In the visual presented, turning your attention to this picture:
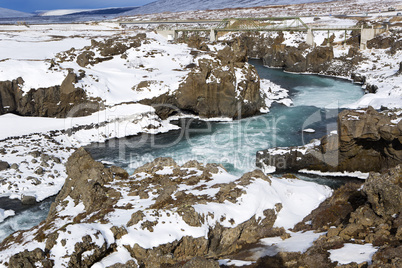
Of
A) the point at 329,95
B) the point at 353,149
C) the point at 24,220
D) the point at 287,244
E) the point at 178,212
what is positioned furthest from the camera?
the point at 329,95

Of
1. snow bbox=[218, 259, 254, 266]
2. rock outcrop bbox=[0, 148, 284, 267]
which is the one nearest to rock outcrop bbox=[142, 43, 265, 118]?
rock outcrop bbox=[0, 148, 284, 267]

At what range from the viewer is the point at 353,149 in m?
25.5

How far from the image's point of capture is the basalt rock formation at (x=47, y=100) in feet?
117

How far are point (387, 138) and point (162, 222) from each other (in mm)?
16724

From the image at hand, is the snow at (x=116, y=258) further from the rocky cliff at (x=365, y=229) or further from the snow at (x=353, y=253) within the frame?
the snow at (x=353, y=253)

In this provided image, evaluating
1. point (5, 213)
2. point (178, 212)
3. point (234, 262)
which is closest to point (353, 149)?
point (178, 212)

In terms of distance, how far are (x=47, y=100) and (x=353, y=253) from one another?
33.2 m

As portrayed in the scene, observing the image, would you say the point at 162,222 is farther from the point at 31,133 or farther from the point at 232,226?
the point at 31,133

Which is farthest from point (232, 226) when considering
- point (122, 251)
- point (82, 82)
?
point (82, 82)

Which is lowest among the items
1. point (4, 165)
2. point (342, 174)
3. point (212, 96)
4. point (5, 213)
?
point (342, 174)

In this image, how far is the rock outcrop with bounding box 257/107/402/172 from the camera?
77.0 ft

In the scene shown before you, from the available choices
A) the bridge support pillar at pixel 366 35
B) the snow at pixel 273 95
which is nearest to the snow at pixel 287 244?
the snow at pixel 273 95

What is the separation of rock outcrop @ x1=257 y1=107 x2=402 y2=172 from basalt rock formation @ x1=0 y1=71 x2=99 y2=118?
19741mm

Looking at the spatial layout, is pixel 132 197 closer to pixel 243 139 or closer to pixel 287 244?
pixel 287 244
